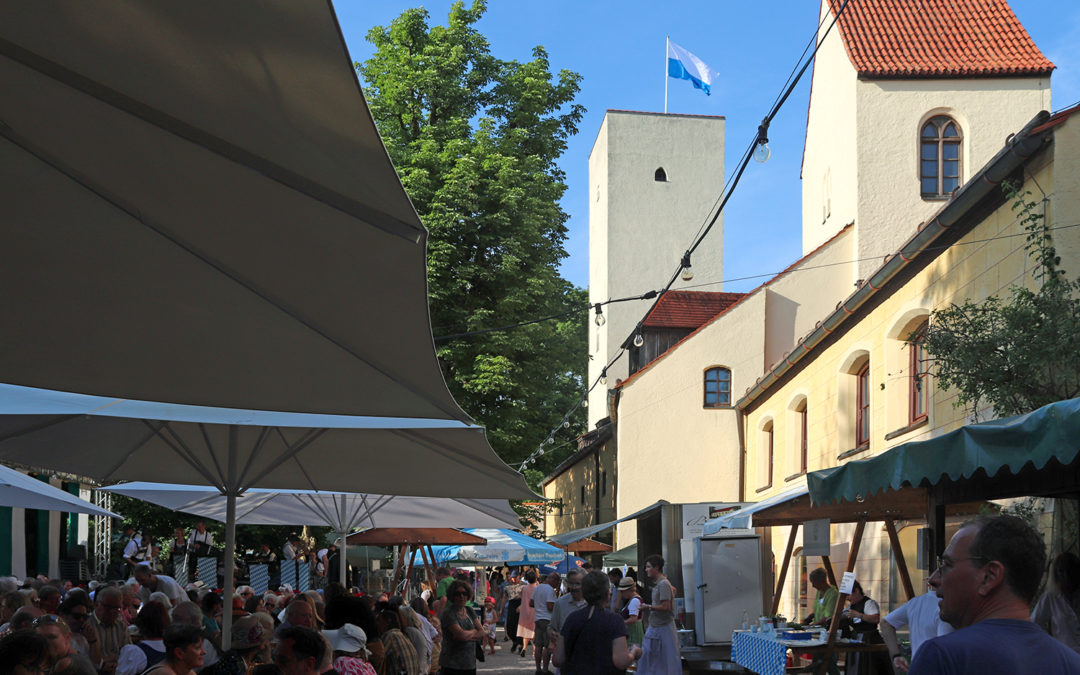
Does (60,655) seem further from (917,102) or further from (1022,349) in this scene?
(917,102)

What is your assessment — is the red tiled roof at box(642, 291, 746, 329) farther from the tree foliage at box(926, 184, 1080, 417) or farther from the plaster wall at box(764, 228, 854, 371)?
the tree foliage at box(926, 184, 1080, 417)

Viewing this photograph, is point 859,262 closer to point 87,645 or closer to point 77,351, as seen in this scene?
point 87,645

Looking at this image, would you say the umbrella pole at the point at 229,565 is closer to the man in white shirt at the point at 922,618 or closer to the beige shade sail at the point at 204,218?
the beige shade sail at the point at 204,218

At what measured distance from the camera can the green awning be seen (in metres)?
6.41

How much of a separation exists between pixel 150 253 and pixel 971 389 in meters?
9.09

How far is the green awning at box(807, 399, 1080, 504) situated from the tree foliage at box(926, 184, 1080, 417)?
2.84 m

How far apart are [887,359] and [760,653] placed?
7.29 meters

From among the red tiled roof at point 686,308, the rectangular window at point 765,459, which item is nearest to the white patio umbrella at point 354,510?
the rectangular window at point 765,459

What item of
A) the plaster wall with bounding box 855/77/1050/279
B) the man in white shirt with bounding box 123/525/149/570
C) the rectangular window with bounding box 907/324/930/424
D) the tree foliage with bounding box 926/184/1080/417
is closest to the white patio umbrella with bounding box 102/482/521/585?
the tree foliage with bounding box 926/184/1080/417

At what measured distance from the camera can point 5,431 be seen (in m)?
7.45

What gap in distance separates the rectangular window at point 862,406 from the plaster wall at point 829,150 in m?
7.58

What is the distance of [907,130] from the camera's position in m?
26.3

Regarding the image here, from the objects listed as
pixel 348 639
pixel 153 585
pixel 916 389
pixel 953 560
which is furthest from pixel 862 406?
pixel 953 560

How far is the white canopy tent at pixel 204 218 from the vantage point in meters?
3.17
